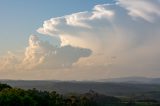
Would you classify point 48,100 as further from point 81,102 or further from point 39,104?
point 81,102

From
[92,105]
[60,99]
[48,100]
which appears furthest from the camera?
[92,105]

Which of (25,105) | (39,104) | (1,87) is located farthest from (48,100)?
(1,87)

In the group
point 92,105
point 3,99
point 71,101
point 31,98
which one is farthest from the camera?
point 92,105

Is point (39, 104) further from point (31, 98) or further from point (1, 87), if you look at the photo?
point (1, 87)

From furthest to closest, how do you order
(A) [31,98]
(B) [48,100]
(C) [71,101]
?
(C) [71,101]
(B) [48,100]
(A) [31,98]

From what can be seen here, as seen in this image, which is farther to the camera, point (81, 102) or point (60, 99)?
point (81, 102)

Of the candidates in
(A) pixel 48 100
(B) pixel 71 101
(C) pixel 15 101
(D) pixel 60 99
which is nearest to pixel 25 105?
(C) pixel 15 101

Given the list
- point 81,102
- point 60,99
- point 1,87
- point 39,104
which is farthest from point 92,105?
point 39,104

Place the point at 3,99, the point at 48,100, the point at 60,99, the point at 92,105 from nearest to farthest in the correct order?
the point at 3,99, the point at 48,100, the point at 60,99, the point at 92,105

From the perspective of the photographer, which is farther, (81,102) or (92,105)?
(92,105)
